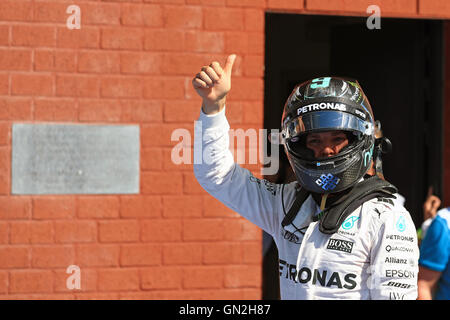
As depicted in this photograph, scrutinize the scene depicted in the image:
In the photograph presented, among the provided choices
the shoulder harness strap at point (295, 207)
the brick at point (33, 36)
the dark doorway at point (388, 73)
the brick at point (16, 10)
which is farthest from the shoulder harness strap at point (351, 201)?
the dark doorway at point (388, 73)

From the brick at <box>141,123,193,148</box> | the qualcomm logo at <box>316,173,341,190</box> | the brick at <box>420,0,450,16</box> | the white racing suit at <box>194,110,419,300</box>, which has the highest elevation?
the brick at <box>420,0,450,16</box>

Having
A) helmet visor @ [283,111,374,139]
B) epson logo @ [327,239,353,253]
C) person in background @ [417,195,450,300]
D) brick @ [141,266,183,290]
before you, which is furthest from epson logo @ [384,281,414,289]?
brick @ [141,266,183,290]

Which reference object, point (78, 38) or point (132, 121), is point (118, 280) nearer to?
point (132, 121)

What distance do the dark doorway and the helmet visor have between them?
3320mm

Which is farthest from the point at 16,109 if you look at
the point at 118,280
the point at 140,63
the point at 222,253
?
the point at 222,253

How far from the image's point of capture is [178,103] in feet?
15.7

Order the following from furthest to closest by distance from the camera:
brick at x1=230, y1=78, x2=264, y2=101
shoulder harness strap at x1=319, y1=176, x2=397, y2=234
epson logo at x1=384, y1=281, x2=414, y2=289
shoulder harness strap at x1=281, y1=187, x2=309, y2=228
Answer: brick at x1=230, y1=78, x2=264, y2=101 → shoulder harness strap at x1=281, y1=187, x2=309, y2=228 → shoulder harness strap at x1=319, y1=176, x2=397, y2=234 → epson logo at x1=384, y1=281, x2=414, y2=289

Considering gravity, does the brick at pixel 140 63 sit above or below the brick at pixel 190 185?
above

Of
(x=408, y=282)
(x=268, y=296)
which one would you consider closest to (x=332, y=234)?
(x=408, y=282)

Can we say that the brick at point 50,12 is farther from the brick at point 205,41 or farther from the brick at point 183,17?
the brick at point 205,41

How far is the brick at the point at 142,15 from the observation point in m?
4.72

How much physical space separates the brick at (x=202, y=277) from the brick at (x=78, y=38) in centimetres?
179

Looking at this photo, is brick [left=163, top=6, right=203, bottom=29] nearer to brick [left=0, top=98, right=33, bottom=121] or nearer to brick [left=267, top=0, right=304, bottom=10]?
brick [left=267, top=0, right=304, bottom=10]

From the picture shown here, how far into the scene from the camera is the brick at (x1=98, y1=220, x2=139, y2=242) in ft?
15.4
